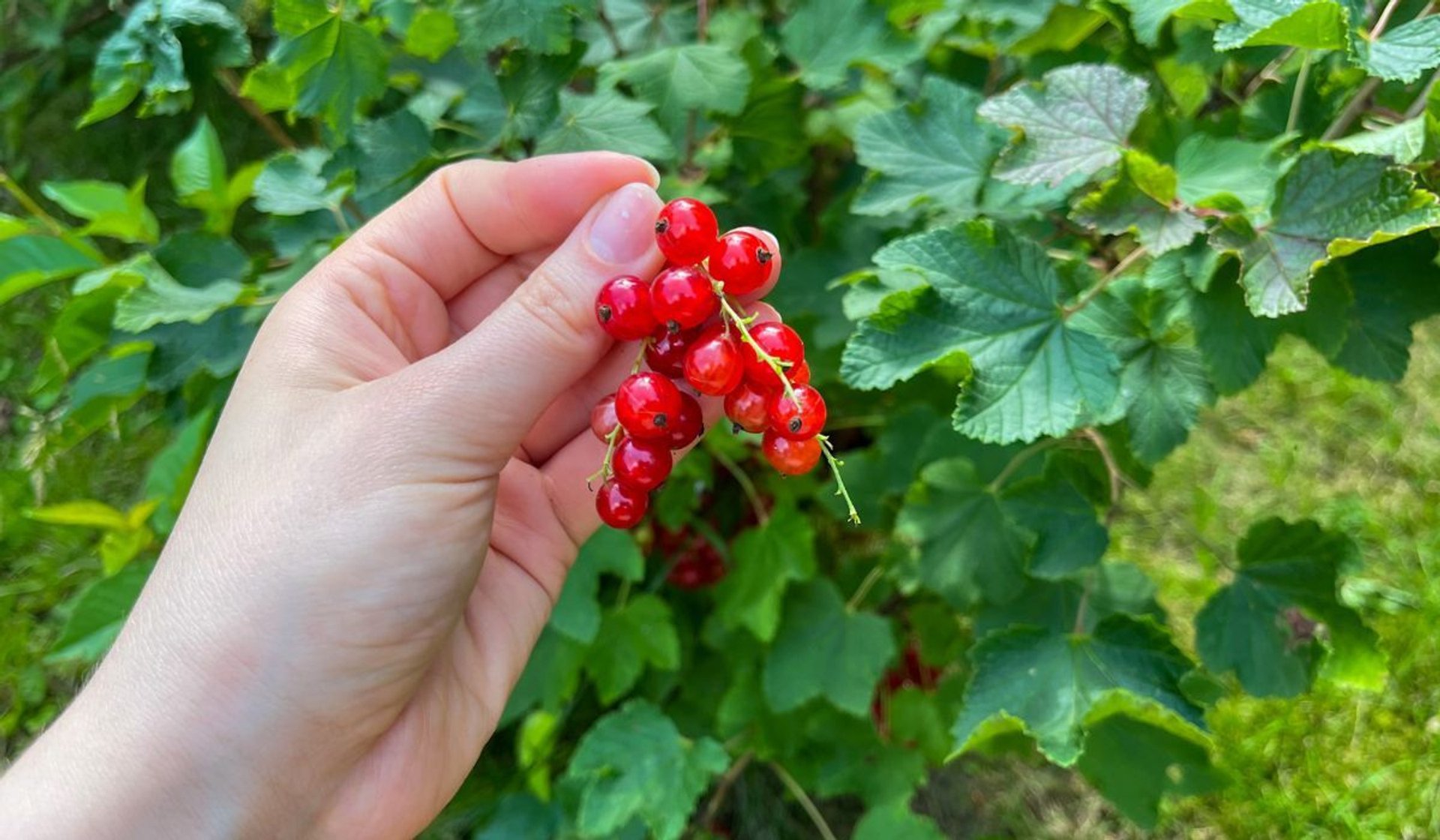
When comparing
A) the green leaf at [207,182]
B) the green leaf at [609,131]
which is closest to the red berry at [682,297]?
the green leaf at [609,131]

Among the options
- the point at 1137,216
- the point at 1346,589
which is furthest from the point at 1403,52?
the point at 1346,589

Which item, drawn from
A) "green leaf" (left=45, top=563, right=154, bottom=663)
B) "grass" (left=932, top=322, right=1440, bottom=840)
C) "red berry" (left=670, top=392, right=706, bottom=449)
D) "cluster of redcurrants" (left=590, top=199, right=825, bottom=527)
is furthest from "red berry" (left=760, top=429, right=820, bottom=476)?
"green leaf" (left=45, top=563, right=154, bottom=663)

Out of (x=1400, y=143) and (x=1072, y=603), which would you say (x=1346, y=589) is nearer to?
(x=1072, y=603)

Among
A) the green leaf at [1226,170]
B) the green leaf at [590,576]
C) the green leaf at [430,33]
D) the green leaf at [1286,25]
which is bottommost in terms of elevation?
the green leaf at [590,576]

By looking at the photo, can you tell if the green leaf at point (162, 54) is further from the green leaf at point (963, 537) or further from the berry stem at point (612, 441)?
the green leaf at point (963, 537)

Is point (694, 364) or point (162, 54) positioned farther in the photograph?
point (162, 54)

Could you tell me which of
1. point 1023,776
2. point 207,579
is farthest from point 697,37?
point 1023,776
